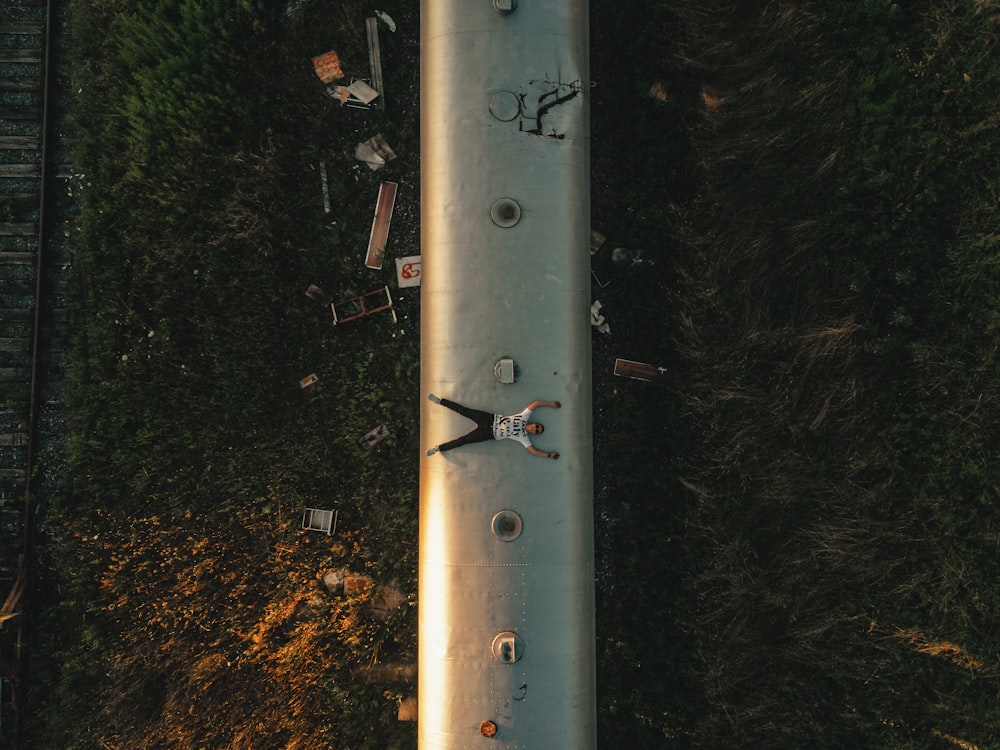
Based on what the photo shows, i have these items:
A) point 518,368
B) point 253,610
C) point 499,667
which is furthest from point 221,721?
point 518,368

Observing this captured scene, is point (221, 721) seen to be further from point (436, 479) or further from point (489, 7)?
point (489, 7)

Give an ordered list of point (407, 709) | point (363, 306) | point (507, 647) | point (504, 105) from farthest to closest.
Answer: point (363, 306)
point (407, 709)
point (504, 105)
point (507, 647)

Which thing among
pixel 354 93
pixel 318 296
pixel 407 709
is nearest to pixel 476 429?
pixel 318 296

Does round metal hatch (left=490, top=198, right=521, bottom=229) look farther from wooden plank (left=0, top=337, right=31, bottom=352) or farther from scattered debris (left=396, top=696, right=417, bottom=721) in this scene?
wooden plank (left=0, top=337, right=31, bottom=352)

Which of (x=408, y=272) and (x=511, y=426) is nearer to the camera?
(x=511, y=426)

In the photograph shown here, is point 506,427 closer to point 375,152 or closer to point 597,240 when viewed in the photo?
point 597,240

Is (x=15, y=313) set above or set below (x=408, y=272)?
below

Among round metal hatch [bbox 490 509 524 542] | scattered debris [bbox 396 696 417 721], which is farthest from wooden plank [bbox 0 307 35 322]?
scattered debris [bbox 396 696 417 721]
